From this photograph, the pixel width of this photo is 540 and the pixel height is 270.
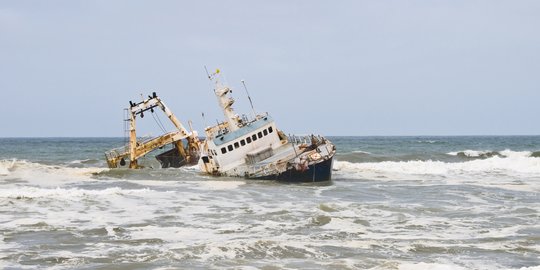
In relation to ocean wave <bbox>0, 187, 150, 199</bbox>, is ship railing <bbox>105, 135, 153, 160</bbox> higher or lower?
higher

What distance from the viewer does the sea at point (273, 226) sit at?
43.0 ft

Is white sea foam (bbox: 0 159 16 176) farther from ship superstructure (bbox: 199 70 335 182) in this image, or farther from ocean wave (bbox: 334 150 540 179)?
ocean wave (bbox: 334 150 540 179)

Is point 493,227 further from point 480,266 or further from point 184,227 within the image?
point 184,227

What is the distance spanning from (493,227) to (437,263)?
5260mm

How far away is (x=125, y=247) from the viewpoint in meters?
14.6

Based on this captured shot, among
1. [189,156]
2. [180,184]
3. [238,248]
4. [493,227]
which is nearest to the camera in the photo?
[238,248]

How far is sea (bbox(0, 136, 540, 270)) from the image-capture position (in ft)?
43.0

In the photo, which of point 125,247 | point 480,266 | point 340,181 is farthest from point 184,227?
point 340,181

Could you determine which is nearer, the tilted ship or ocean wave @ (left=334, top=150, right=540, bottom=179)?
the tilted ship

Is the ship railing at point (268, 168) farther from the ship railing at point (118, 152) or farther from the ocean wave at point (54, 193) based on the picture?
the ship railing at point (118, 152)

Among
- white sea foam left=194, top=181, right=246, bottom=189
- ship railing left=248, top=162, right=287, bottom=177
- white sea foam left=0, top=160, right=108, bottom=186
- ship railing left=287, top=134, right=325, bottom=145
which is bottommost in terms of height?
white sea foam left=194, top=181, right=246, bottom=189

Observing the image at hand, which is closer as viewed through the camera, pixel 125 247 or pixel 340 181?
pixel 125 247

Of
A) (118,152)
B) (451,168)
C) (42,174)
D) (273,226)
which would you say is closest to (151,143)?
(118,152)

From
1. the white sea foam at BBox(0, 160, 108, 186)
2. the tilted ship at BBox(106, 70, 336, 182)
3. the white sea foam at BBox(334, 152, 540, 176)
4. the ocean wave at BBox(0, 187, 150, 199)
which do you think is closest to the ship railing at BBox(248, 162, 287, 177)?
the tilted ship at BBox(106, 70, 336, 182)
